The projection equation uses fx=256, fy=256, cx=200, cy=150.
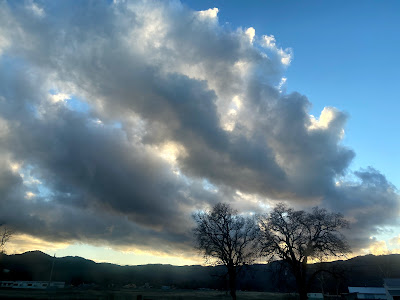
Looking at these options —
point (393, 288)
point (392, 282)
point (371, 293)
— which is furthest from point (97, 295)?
point (371, 293)

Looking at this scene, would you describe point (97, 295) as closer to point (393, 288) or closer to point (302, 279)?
point (302, 279)

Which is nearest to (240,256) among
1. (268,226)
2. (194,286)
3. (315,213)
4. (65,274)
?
(268,226)

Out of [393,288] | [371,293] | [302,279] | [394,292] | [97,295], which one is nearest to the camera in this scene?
[302,279]

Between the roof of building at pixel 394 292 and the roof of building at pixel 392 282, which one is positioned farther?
the roof of building at pixel 392 282

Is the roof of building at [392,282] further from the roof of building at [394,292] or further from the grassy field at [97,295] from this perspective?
the grassy field at [97,295]

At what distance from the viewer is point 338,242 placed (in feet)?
109

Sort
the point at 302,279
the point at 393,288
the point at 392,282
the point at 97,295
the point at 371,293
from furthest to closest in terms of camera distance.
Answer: the point at 371,293 < the point at 392,282 < the point at 393,288 < the point at 97,295 < the point at 302,279

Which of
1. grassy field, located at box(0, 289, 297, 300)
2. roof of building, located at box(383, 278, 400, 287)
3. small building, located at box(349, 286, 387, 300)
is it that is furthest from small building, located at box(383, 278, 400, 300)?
small building, located at box(349, 286, 387, 300)

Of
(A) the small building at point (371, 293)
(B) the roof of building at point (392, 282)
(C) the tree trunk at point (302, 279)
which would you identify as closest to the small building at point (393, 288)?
(B) the roof of building at point (392, 282)

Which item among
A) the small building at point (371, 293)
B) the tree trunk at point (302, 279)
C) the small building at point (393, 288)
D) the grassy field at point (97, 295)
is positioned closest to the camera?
the tree trunk at point (302, 279)

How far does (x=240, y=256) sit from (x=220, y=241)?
12.2 ft

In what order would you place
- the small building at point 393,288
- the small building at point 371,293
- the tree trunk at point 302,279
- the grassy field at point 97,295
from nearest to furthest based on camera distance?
the tree trunk at point 302,279 → the grassy field at point 97,295 → the small building at point 393,288 → the small building at point 371,293

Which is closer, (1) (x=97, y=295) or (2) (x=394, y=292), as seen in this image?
(1) (x=97, y=295)

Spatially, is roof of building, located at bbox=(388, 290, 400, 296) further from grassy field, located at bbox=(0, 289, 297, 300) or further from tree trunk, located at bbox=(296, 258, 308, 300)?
tree trunk, located at bbox=(296, 258, 308, 300)
